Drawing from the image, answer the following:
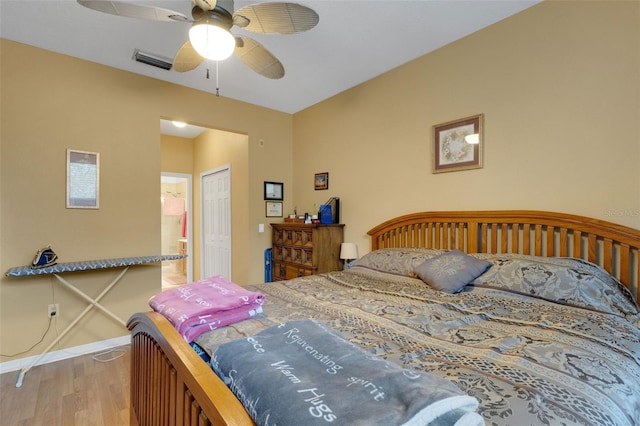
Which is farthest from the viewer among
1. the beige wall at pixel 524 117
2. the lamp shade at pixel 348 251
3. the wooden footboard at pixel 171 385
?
the lamp shade at pixel 348 251

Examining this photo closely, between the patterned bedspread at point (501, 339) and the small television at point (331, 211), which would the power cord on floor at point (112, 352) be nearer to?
the patterned bedspread at point (501, 339)

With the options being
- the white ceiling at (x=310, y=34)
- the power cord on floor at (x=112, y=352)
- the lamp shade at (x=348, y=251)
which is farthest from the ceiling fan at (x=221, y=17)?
the power cord on floor at (x=112, y=352)

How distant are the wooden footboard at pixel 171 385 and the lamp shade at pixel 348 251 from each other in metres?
2.06

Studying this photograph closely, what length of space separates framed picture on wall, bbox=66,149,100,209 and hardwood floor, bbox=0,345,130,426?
1.42m

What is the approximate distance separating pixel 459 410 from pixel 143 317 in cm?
139

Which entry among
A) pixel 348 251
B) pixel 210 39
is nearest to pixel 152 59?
pixel 210 39

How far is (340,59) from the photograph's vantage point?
2762 mm

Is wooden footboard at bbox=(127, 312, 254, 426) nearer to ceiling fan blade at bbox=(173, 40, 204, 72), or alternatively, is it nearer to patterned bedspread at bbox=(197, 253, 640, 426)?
patterned bedspread at bbox=(197, 253, 640, 426)

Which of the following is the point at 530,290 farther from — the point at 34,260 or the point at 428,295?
the point at 34,260

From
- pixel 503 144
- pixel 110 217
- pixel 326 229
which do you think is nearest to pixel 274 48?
pixel 326 229

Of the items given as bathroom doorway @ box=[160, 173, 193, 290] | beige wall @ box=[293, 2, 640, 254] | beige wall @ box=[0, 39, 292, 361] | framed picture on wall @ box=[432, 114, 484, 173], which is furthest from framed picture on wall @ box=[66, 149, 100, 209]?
bathroom doorway @ box=[160, 173, 193, 290]

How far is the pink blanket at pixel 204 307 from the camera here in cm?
121

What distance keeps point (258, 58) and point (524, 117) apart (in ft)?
6.41

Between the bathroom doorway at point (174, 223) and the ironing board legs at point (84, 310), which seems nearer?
the ironing board legs at point (84, 310)
